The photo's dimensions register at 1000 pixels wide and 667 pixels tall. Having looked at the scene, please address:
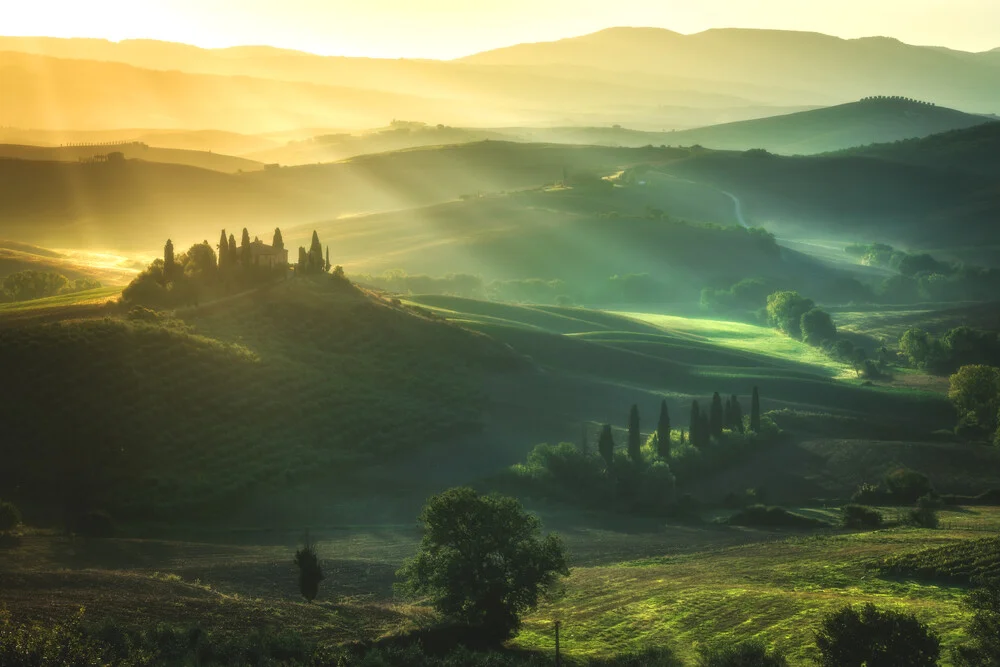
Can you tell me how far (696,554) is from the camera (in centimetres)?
7081

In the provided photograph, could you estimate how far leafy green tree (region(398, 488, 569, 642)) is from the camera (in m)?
52.0

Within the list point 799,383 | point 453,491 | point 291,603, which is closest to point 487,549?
point 453,491

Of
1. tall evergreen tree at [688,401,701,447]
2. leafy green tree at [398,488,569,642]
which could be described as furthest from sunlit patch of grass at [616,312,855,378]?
leafy green tree at [398,488,569,642]

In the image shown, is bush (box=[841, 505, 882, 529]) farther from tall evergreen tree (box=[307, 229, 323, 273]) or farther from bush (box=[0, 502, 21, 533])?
tall evergreen tree (box=[307, 229, 323, 273])

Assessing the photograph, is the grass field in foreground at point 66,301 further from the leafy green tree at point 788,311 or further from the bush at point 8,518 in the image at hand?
the leafy green tree at point 788,311

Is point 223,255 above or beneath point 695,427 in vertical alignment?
above

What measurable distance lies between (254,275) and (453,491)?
65.4 m

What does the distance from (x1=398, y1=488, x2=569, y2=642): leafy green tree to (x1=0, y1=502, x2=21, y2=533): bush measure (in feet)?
82.5

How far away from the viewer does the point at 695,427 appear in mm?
103375

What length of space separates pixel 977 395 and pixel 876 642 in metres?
83.6

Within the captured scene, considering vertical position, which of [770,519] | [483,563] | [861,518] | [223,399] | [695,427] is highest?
[223,399]

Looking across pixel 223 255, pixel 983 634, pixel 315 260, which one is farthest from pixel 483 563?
pixel 315 260

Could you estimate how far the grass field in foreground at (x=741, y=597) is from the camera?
51000mm

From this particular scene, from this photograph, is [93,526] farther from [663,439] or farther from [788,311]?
[788,311]
